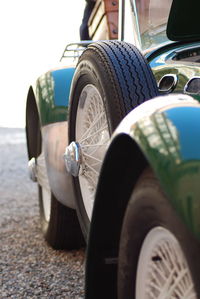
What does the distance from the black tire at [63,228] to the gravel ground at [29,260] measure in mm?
44

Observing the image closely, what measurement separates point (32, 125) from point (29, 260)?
32.8 inches

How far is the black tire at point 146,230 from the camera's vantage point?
1500 mm

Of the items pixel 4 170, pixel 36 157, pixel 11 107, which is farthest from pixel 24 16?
pixel 36 157

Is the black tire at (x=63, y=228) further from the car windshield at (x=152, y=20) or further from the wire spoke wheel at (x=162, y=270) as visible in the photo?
the wire spoke wheel at (x=162, y=270)

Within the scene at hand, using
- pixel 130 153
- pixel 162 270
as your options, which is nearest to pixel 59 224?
pixel 130 153

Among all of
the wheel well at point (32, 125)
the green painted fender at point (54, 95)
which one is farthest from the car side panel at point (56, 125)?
the wheel well at point (32, 125)

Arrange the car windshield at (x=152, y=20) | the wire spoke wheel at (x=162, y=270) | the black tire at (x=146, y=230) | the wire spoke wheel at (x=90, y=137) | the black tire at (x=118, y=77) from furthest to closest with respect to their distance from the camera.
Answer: the car windshield at (x=152, y=20) → the wire spoke wheel at (x=90, y=137) → the black tire at (x=118, y=77) → the wire spoke wheel at (x=162, y=270) → the black tire at (x=146, y=230)

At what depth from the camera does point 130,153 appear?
1.87 m

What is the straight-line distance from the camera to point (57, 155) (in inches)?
125

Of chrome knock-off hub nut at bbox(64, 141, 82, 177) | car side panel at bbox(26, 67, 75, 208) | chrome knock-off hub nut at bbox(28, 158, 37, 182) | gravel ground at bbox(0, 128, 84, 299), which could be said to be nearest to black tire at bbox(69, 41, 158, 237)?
chrome knock-off hub nut at bbox(64, 141, 82, 177)

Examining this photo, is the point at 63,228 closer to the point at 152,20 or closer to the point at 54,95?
the point at 54,95

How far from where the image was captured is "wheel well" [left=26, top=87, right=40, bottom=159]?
3930mm

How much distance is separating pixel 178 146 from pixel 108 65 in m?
0.94

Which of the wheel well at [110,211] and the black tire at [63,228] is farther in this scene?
the black tire at [63,228]
